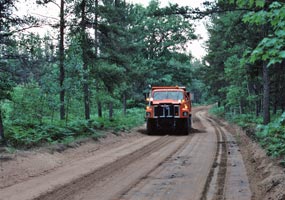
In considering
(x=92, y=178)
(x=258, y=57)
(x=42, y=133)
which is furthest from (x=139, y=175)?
(x=42, y=133)

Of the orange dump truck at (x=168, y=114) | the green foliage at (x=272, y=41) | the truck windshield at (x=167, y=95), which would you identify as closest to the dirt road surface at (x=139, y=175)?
the green foliage at (x=272, y=41)

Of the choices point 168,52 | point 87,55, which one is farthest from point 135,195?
point 168,52

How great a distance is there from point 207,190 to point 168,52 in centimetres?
4442

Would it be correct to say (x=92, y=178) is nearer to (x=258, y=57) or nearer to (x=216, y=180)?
(x=216, y=180)

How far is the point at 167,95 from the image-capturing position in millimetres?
24234

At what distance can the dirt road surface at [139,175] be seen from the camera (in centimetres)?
773

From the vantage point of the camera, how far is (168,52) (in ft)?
169

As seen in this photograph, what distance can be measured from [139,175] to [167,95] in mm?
14694

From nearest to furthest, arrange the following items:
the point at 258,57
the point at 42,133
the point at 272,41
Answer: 1. the point at 272,41
2. the point at 258,57
3. the point at 42,133

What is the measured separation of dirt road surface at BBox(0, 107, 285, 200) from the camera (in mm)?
7727

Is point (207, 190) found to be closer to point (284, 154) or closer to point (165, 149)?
point (284, 154)

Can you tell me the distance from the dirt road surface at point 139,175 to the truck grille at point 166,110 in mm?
8274

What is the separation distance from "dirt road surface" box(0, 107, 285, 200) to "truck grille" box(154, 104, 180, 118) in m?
8.27

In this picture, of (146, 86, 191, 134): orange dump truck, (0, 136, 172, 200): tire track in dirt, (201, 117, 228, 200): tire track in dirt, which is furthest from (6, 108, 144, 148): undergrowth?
(201, 117, 228, 200): tire track in dirt
